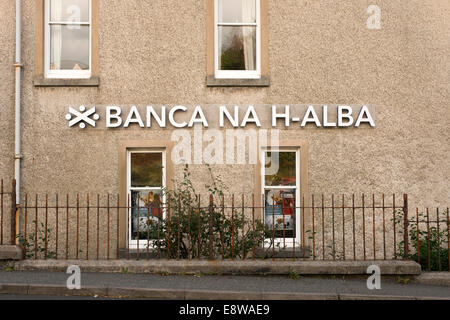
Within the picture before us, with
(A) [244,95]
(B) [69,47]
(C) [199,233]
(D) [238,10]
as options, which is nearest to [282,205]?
(A) [244,95]

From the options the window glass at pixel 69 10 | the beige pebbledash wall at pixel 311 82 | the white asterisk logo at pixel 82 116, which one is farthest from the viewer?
the window glass at pixel 69 10

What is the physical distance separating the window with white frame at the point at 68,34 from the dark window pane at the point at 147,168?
2.03 m

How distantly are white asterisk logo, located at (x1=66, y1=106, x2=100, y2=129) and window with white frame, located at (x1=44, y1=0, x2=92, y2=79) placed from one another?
0.90 m

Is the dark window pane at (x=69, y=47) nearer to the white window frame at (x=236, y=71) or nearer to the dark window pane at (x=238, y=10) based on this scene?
the white window frame at (x=236, y=71)

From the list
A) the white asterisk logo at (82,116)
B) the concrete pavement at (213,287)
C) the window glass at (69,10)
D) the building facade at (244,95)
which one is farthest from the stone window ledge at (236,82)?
the concrete pavement at (213,287)

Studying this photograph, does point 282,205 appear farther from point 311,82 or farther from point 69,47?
point 69,47

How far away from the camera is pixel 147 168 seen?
36.1ft

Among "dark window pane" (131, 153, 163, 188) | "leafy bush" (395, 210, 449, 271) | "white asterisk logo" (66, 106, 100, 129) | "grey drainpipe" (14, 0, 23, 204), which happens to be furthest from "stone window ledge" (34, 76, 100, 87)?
"leafy bush" (395, 210, 449, 271)

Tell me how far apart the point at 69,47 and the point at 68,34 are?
0.26 metres

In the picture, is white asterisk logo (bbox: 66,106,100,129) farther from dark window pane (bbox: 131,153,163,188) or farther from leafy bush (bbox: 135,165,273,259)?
leafy bush (bbox: 135,165,273,259)

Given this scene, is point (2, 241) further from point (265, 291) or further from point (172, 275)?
point (265, 291)

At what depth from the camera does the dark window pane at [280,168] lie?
1099 cm

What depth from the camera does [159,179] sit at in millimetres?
10992

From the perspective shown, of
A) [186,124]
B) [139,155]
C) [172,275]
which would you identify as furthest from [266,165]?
[172,275]
